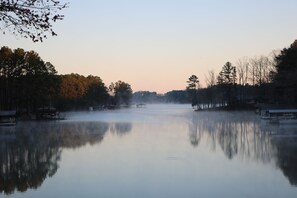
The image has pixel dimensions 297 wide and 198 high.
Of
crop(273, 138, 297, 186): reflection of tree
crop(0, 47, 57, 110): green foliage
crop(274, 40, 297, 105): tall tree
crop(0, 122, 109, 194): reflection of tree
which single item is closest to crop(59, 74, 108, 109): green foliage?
crop(0, 47, 57, 110): green foliage

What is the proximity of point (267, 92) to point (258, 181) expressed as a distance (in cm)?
6620

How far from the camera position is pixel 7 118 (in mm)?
41406

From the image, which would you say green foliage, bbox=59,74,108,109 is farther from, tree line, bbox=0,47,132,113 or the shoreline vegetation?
tree line, bbox=0,47,132,113

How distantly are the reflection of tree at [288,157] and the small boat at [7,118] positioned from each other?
27.0 m

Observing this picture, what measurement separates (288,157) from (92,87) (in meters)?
105

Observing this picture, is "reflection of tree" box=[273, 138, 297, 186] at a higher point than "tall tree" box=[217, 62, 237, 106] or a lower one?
lower

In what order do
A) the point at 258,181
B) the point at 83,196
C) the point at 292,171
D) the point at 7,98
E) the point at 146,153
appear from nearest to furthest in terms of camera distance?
the point at 83,196 < the point at 258,181 < the point at 292,171 < the point at 146,153 < the point at 7,98

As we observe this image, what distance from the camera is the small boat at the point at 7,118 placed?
131 ft

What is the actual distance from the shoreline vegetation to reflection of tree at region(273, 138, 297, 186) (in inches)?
924

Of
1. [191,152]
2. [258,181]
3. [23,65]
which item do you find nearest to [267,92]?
[23,65]

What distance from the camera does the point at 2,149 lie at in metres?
20.0

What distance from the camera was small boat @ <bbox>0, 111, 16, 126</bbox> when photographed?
39.8 m

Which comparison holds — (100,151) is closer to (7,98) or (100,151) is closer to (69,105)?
(7,98)

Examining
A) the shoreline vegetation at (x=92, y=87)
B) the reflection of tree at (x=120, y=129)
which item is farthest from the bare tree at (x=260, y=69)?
the reflection of tree at (x=120, y=129)
